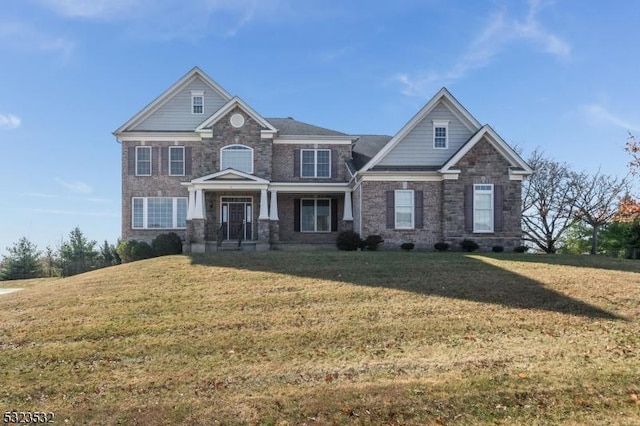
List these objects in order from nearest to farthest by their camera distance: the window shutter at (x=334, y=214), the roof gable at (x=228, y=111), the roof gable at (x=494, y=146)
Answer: the roof gable at (x=494, y=146) → the roof gable at (x=228, y=111) → the window shutter at (x=334, y=214)

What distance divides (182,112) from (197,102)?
39.3 inches

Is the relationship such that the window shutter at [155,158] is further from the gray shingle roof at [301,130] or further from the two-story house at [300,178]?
the gray shingle roof at [301,130]

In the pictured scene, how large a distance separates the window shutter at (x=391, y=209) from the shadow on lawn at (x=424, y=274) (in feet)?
14.1

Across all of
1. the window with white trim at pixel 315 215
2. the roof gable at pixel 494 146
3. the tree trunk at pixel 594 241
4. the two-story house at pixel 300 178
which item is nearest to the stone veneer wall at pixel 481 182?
the two-story house at pixel 300 178

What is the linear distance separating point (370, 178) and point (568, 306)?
12.1 m

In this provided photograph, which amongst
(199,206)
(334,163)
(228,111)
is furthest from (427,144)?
(199,206)

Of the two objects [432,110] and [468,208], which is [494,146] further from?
[432,110]

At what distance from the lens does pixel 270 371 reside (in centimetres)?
703

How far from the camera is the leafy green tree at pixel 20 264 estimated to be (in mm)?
27891

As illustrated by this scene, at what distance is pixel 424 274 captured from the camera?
1318 centimetres

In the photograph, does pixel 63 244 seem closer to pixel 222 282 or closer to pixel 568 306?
pixel 222 282

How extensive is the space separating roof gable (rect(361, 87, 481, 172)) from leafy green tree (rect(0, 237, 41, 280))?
21.8 m

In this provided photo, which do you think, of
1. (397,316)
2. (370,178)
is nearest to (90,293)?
(397,316)

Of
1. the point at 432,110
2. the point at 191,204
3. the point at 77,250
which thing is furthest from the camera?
the point at 77,250
